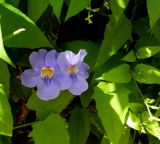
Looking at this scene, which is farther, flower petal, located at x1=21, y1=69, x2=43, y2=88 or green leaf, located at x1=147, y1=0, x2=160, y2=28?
flower petal, located at x1=21, y1=69, x2=43, y2=88

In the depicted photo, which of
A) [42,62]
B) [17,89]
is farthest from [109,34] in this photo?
[17,89]

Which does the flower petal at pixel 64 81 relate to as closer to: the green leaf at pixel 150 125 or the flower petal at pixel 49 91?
the flower petal at pixel 49 91

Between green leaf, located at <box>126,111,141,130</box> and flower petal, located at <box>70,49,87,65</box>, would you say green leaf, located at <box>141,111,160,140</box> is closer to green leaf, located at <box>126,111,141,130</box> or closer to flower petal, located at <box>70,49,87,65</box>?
green leaf, located at <box>126,111,141,130</box>

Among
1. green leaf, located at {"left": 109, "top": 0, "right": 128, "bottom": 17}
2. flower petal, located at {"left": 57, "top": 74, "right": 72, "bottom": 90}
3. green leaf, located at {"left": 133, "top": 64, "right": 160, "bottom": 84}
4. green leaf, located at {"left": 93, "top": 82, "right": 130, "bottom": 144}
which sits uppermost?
green leaf, located at {"left": 109, "top": 0, "right": 128, "bottom": 17}

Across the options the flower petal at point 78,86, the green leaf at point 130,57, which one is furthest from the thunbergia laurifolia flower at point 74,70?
the green leaf at point 130,57

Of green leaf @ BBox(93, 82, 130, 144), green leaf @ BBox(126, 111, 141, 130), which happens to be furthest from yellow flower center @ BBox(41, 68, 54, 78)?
green leaf @ BBox(126, 111, 141, 130)

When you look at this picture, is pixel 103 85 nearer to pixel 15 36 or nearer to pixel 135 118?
pixel 135 118

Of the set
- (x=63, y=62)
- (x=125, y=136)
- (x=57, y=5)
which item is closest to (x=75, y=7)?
(x=57, y=5)
